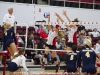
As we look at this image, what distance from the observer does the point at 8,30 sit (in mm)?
9836

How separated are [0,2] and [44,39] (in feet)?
13.4

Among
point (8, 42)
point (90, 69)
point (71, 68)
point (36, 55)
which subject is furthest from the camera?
point (36, 55)

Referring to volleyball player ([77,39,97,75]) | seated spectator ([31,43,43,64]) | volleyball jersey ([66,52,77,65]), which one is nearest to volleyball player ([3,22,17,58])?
volleyball jersey ([66,52,77,65])

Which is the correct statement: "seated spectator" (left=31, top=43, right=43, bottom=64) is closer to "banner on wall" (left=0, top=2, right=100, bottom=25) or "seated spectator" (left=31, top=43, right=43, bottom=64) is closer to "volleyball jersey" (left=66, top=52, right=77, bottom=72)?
"banner on wall" (left=0, top=2, right=100, bottom=25)

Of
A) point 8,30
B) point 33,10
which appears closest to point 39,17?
point 33,10

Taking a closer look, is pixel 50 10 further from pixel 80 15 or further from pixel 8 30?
pixel 8 30

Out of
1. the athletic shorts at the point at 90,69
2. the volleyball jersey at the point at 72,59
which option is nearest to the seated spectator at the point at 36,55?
the volleyball jersey at the point at 72,59

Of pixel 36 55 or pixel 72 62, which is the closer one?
pixel 72 62

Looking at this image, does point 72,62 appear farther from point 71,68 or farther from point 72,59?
point 71,68

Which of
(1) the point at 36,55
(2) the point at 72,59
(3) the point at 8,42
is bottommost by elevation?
(1) the point at 36,55

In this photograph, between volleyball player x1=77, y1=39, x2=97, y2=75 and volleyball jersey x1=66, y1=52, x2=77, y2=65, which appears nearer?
volleyball player x1=77, y1=39, x2=97, y2=75

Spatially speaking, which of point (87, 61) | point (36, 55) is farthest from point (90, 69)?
point (36, 55)

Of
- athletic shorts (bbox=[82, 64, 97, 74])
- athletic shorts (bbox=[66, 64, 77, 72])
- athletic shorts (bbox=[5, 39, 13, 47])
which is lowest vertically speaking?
athletic shorts (bbox=[66, 64, 77, 72])

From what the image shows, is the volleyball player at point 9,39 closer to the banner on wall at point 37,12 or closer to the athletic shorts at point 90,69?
the athletic shorts at point 90,69
